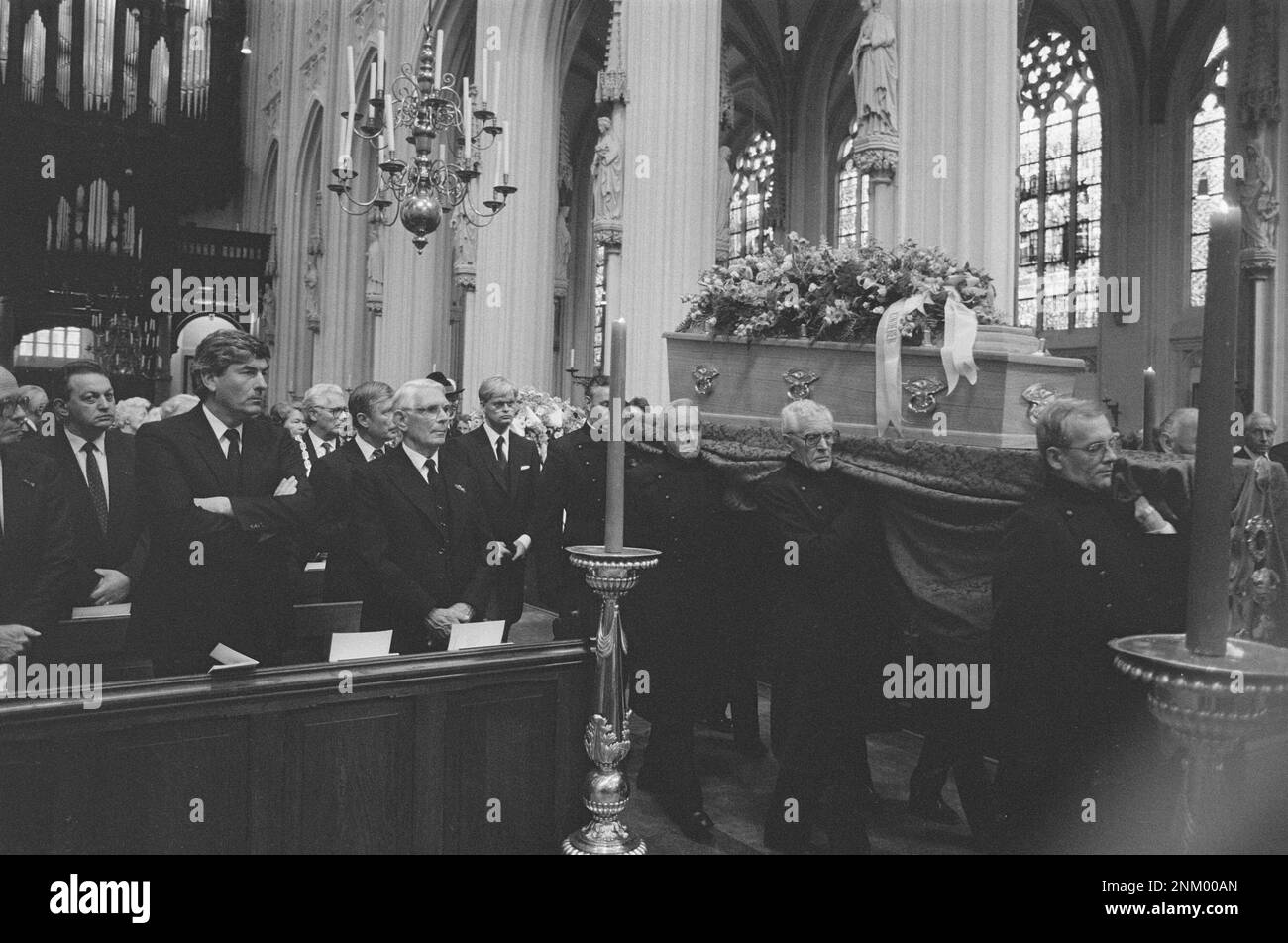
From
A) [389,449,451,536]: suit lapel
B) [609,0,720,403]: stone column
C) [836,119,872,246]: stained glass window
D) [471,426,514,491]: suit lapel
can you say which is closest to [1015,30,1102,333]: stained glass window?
[836,119,872,246]: stained glass window

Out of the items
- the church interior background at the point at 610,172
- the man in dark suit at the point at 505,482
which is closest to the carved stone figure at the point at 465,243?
the church interior background at the point at 610,172

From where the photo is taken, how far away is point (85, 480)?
11.7ft

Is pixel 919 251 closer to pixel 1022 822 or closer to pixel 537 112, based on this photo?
pixel 1022 822

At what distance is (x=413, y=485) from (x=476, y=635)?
36.1 inches

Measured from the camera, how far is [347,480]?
3250 mm

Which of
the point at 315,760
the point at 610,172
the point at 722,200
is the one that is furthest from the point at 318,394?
the point at 722,200

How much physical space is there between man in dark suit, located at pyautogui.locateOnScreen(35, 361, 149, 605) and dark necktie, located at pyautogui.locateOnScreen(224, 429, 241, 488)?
0.89 meters

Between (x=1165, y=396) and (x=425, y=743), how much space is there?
13009 mm

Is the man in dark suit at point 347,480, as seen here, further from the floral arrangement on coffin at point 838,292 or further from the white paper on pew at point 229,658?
the floral arrangement on coffin at point 838,292

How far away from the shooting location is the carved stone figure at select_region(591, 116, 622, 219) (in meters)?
8.18

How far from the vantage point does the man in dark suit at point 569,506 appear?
13.1 ft

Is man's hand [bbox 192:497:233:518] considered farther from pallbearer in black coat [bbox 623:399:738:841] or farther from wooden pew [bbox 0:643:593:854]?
pallbearer in black coat [bbox 623:399:738:841]

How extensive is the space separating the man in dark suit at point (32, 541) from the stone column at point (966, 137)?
441cm
